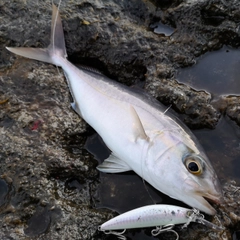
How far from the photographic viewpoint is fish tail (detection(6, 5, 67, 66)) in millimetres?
3188

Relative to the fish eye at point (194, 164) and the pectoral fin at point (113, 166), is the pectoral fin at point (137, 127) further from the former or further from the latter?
the fish eye at point (194, 164)

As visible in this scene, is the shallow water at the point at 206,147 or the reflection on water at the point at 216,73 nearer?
the shallow water at the point at 206,147

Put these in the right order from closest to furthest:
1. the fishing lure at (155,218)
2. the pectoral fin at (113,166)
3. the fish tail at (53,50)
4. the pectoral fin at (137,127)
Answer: the fishing lure at (155,218)
the pectoral fin at (137,127)
the pectoral fin at (113,166)
the fish tail at (53,50)

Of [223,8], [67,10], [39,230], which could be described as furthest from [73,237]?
[223,8]

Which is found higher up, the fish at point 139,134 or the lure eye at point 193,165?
the lure eye at point 193,165

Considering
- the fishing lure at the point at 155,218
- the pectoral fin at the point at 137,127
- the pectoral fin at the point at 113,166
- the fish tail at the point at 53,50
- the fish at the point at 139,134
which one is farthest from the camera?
the fish tail at the point at 53,50

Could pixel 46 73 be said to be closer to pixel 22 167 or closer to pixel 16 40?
pixel 16 40

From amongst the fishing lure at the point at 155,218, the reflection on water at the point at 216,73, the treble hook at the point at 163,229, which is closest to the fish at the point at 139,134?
the fishing lure at the point at 155,218

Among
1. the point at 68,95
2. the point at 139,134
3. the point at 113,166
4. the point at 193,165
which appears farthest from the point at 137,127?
the point at 68,95

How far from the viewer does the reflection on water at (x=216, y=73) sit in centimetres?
320

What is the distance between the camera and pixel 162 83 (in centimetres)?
317

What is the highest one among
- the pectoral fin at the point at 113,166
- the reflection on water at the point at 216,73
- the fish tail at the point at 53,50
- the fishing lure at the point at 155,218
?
the reflection on water at the point at 216,73

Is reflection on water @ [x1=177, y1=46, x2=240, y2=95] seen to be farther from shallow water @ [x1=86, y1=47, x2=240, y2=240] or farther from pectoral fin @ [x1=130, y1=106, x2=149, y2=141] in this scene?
pectoral fin @ [x1=130, y1=106, x2=149, y2=141]

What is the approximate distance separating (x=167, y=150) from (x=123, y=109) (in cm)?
58
